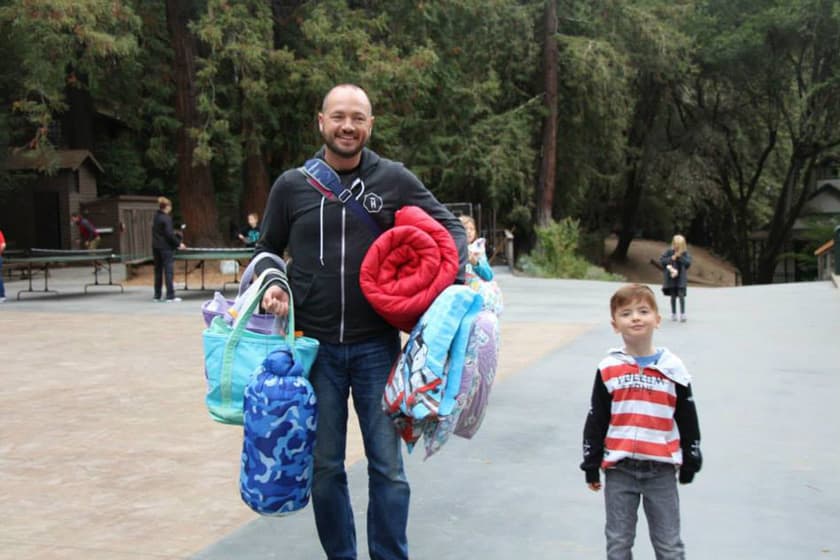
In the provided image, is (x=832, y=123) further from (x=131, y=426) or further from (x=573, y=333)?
(x=131, y=426)

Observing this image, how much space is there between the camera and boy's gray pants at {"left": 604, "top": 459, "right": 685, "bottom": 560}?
3.58 metres

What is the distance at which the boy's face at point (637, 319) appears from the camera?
356 centimetres

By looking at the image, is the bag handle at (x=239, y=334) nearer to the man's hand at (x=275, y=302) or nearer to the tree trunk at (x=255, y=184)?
the man's hand at (x=275, y=302)

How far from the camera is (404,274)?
12.4 feet

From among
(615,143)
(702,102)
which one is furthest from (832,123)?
(615,143)

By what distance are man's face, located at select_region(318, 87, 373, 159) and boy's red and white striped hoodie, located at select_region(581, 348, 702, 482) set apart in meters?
1.35

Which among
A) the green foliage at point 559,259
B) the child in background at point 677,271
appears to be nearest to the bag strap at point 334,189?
the child in background at point 677,271

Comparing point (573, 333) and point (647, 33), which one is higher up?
point (647, 33)

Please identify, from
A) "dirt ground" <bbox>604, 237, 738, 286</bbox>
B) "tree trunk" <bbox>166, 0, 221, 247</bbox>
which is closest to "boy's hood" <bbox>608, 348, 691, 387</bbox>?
"tree trunk" <bbox>166, 0, 221, 247</bbox>

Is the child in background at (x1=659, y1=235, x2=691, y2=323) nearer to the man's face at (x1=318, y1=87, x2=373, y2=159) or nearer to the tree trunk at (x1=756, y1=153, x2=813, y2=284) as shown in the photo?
the man's face at (x1=318, y1=87, x2=373, y2=159)

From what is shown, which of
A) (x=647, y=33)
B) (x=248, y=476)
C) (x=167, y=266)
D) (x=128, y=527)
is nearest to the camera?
(x=248, y=476)

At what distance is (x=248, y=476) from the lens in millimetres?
3688

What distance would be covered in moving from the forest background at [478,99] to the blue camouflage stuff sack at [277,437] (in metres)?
17.3

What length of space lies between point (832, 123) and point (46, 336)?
31.9 metres
